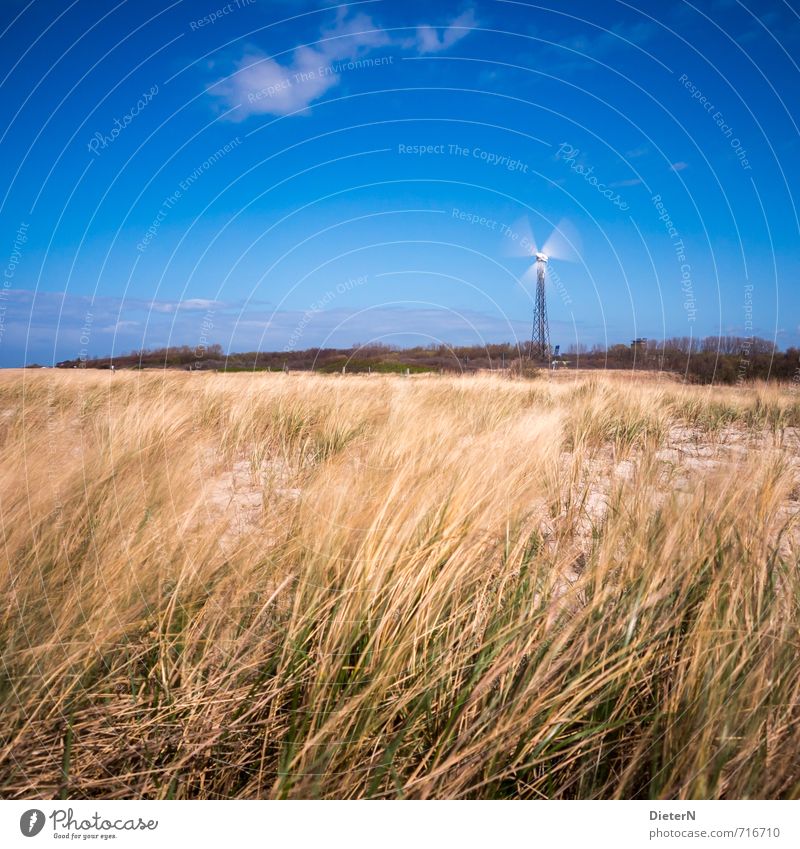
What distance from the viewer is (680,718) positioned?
3.90 feet

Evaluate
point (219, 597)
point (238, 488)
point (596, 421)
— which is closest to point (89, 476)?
point (238, 488)

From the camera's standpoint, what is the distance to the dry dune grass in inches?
46.1

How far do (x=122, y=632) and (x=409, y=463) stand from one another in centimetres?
147

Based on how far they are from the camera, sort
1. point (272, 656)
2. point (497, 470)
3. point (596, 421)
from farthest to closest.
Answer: point (596, 421) < point (497, 470) < point (272, 656)

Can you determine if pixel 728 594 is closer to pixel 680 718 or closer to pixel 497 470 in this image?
pixel 680 718

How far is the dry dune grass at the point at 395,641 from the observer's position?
3.84 ft

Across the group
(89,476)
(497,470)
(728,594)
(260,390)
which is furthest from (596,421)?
(89,476)

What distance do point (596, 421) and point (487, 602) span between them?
4083mm

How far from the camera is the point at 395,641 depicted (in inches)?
57.3
